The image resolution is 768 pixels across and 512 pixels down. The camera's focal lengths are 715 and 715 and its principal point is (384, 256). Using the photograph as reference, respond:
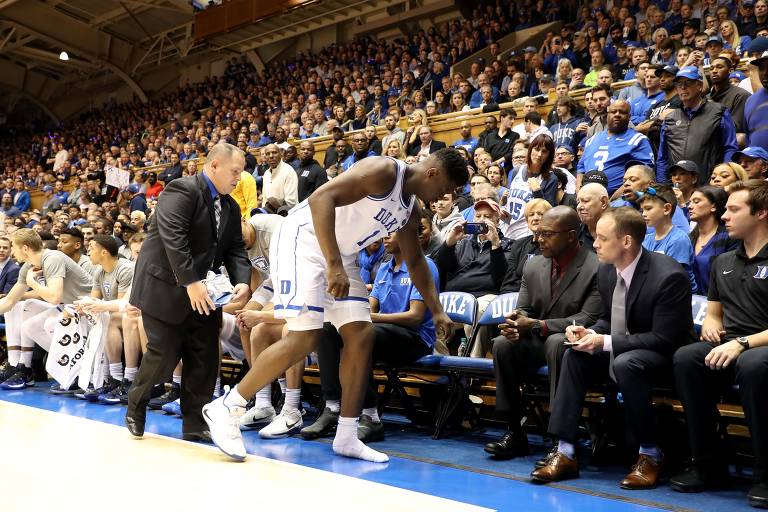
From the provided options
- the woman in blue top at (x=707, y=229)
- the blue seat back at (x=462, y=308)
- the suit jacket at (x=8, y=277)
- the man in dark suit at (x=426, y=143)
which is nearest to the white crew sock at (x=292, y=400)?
the blue seat back at (x=462, y=308)

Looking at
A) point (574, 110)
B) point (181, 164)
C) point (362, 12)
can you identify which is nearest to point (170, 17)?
point (362, 12)

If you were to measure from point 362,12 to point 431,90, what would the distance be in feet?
20.0

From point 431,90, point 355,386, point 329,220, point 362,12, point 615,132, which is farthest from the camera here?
point 362,12

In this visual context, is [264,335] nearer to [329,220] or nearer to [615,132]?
[329,220]

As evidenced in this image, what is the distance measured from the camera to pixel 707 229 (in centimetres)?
452

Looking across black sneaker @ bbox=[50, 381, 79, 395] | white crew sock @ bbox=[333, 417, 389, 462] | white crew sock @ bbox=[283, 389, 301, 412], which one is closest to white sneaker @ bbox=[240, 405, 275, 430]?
white crew sock @ bbox=[283, 389, 301, 412]

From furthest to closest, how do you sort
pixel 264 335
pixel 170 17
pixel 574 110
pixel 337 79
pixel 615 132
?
pixel 170 17 → pixel 337 79 → pixel 574 110 → pixel 615 132 → pixel 264 335

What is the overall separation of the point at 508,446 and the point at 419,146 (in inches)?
250

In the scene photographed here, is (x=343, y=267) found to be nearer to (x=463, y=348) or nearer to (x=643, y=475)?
(x=643, y=475)

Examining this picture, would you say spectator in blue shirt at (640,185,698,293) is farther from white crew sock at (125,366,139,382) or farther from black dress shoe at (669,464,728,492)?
white crew sock at (125,366,139,382)

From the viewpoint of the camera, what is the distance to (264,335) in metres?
4.87

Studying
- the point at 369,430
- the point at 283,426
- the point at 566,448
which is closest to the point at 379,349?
the point at 369,430

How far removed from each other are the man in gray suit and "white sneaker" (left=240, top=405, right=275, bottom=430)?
1690mm

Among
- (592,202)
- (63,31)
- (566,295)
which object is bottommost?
(566,295)
